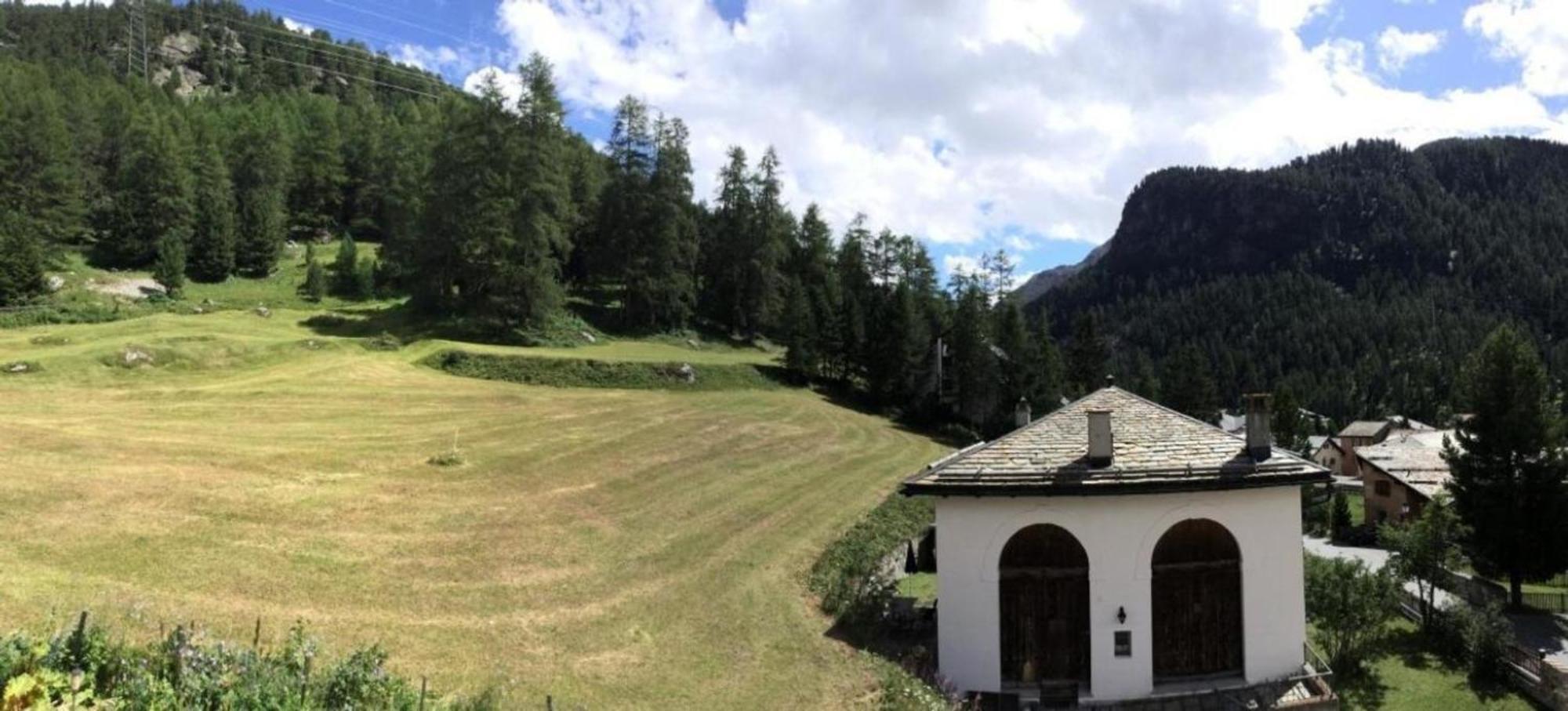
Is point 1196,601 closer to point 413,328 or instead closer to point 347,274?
point 413,328

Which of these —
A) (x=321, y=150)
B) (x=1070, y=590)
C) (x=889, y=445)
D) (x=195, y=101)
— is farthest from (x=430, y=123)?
(x=1070, y=590)

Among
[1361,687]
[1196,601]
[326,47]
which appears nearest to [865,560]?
[1196,601]

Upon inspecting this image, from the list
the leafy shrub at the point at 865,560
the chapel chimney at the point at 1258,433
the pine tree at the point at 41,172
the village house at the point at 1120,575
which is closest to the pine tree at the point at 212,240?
the pine tree at the point at 41,172

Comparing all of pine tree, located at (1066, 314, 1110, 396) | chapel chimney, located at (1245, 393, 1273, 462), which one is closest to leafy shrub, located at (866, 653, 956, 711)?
chapel chimney, located at (1245, 393, 1273, 462)

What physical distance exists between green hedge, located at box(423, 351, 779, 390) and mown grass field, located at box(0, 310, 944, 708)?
4.16 m

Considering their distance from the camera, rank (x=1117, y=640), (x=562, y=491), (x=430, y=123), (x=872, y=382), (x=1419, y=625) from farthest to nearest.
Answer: (x=430, y=123) → (x=872, y=382) → (x=1419, y=625) → (x=562, y=491) → (x=1117, y=640)

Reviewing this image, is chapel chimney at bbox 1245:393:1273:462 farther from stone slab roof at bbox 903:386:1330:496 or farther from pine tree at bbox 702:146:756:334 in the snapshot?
pine tree at bbox 702:146:756:334

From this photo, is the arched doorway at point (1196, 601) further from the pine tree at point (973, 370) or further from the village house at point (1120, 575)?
the pine tree at point (973, 370)

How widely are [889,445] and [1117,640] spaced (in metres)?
26.3

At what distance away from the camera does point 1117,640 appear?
663 inches

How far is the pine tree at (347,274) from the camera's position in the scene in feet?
205

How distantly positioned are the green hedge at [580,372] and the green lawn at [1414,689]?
30.6 metres

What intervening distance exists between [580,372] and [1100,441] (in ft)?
96.1

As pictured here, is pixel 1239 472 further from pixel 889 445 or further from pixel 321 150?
pixel 321 150
